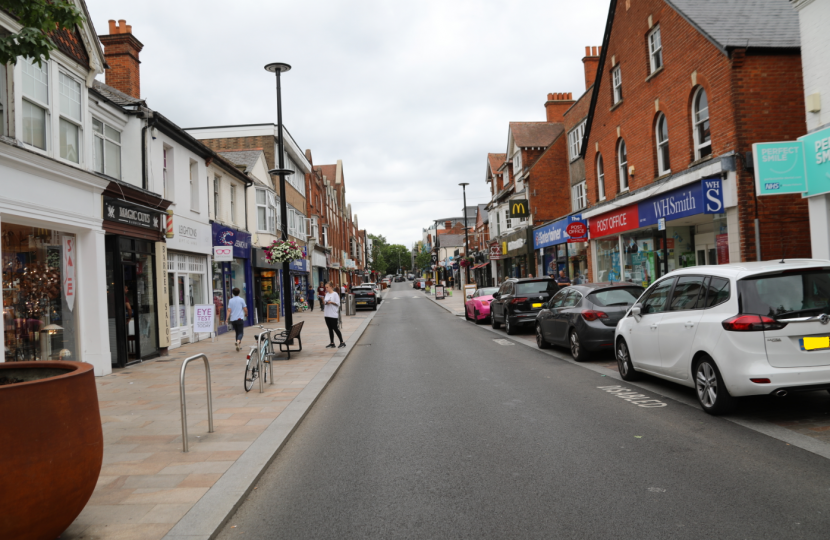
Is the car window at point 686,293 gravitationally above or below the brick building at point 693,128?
below

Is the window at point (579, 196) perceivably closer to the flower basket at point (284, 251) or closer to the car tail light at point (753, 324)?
the flower basket at point (284, 251)

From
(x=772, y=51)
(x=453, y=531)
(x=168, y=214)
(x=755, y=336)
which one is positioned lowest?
(x=453, y=531)

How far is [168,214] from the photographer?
14.9 meters

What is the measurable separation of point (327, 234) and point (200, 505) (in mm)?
48212

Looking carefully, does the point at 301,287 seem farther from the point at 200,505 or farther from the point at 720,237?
the point at 200,505

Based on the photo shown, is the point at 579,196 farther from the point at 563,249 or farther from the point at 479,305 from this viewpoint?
the point at 479,305

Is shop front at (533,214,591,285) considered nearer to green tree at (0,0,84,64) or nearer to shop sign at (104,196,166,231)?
shop sign at (104,196,166,231)

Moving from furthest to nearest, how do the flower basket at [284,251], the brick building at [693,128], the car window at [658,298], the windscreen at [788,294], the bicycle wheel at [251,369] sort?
the flower basket at [284,251]
the brick building at [693,128]
the bicycle wheel at [251,369]
the car window at [658,298]
the windscreen at [788,294]

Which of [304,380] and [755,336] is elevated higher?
[755,336]

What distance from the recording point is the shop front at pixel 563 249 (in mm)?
22172

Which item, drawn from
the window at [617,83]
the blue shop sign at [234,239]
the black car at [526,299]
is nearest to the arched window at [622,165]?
the window at [617,83]

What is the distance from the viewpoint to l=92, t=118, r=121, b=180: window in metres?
12.5

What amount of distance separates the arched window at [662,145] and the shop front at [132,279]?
1399 centimetres

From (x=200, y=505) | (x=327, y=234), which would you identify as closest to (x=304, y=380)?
(x=200, y=505)
